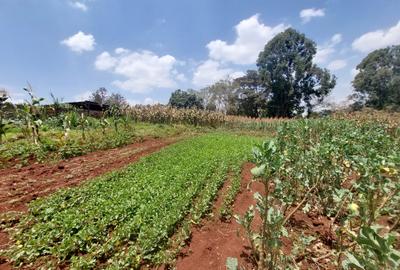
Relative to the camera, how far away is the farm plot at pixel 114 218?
3221 millimetres

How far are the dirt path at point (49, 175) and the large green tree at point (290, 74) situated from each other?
31524 millimetres

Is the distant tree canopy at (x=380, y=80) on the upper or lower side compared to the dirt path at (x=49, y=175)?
upper

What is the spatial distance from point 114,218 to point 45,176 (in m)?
3.41

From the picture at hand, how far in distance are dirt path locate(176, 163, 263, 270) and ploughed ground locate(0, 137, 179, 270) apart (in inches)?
83.0

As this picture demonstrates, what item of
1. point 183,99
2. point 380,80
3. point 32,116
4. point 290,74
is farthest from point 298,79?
point 32,116

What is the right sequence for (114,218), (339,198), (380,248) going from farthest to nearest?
1. (114,218)
2. (339,198)
3. (380,248)

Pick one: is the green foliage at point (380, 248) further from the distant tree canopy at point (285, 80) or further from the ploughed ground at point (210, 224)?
the distant tree canopy at point (285, 80)

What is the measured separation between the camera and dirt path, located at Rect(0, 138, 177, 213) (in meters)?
4.96

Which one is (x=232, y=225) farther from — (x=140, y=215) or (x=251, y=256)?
(x=140, y=215)

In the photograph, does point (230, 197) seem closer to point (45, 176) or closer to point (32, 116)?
point (45, 176)

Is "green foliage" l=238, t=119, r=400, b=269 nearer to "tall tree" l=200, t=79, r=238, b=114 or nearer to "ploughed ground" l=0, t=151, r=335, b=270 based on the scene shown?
"ploughed ground" l=0, t=151, r=335, b=270

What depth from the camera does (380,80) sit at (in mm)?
35250

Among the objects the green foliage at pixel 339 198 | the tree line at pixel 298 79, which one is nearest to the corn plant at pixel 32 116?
the green foliage at pixel 339 198

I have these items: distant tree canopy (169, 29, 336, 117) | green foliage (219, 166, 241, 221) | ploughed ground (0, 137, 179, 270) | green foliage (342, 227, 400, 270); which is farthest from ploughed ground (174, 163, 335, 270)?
distant tree canopy (169, 29, 336, 117)
